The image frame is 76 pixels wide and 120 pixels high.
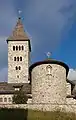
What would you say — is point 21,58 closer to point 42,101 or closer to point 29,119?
point 42,101

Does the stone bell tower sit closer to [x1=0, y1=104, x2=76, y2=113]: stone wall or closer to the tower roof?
the tower roof

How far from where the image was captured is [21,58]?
302 ft

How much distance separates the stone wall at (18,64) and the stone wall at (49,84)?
105 feet

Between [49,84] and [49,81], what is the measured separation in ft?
1.58

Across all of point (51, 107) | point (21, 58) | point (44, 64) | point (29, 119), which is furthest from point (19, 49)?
point (29, 119)

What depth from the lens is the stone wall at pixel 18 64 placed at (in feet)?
294

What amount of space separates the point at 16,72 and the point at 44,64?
33679mm

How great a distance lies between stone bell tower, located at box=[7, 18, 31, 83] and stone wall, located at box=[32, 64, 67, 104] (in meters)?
31.9

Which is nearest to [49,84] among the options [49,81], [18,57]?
[49,81]

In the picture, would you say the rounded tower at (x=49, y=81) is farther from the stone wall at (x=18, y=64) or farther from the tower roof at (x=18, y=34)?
the tower roof at (x=18, y=34)

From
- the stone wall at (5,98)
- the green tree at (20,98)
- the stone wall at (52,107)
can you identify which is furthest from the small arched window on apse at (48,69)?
the stone wall at (5,98)

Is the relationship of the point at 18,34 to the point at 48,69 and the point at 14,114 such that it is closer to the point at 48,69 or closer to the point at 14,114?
the point at 48,69

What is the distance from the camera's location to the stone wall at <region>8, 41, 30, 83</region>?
294ft

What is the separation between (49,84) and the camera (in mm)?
56344
